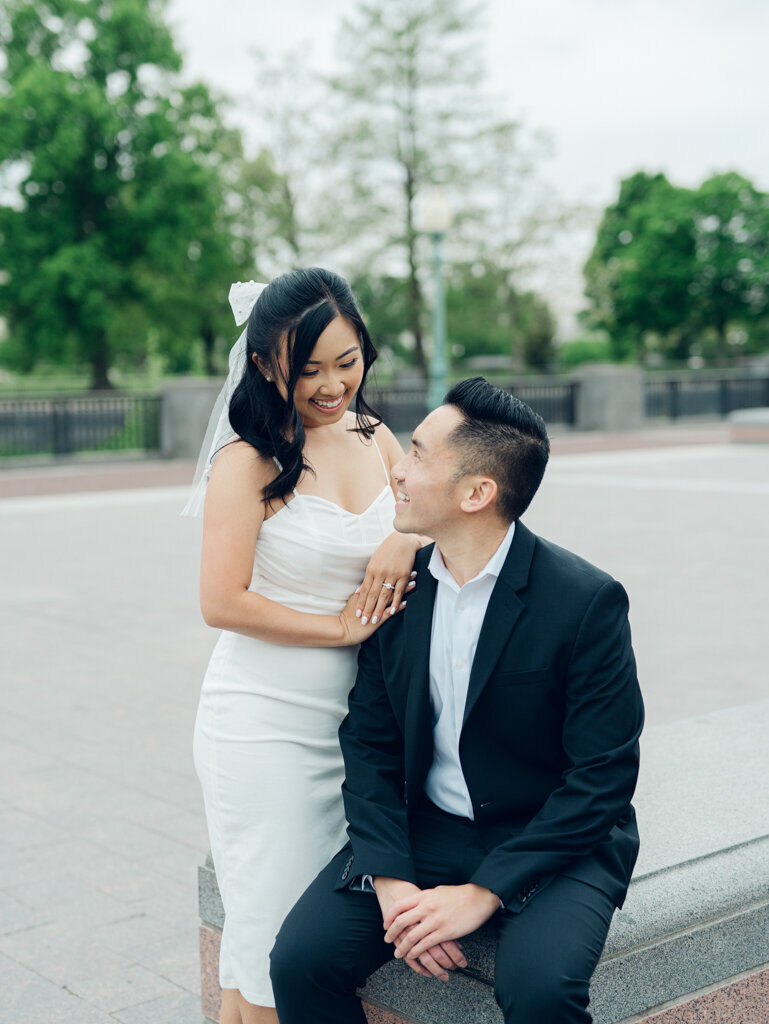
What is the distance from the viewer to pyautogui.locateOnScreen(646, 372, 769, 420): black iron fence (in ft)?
97.7

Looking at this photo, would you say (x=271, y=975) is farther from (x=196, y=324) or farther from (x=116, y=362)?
(x=116, y=362)

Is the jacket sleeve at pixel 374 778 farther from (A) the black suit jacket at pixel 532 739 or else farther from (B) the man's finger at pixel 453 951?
(B) the man's finger at pixel 453 951

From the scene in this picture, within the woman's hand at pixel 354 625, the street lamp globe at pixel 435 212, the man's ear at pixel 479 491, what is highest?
the street lamp globe at pixel 435 212

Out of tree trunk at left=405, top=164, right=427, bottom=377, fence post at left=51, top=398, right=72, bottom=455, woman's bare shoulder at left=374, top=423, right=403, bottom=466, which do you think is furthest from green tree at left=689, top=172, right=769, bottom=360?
woman's bare shoulder at left=374, top=423, right=403, bottom=466

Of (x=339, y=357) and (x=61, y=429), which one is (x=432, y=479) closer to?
(x=339, y=357)

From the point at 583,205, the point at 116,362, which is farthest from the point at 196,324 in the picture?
the point at 116,362

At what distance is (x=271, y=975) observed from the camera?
230 centimetres

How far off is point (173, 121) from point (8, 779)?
36694mm

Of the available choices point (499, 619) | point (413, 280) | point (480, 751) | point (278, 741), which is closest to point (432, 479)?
point (499, 619)

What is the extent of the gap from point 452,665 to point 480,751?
179mm

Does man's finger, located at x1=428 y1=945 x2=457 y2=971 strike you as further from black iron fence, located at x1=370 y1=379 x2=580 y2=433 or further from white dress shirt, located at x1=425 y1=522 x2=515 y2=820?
black iron fence, located at x1=370 y1=379 x2=580 y2=433

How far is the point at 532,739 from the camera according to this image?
2346 mm

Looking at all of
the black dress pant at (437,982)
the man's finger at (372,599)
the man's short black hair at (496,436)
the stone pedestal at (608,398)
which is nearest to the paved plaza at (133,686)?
the black dress pant at (437,982)

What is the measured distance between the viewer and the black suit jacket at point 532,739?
7.36 ft
